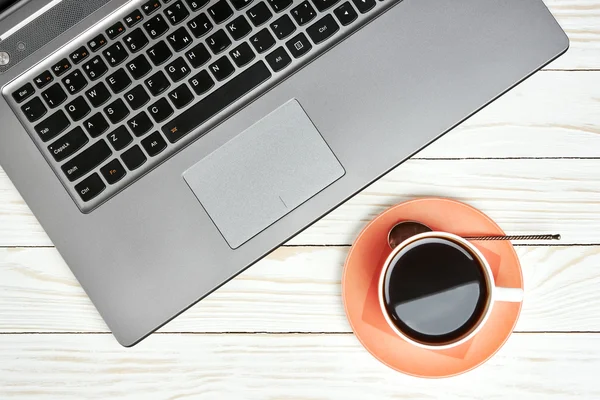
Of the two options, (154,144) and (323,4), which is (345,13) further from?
(154,144)

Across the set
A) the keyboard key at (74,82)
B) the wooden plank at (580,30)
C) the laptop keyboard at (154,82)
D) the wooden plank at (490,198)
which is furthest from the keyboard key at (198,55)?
the wooden plank at (580,30)

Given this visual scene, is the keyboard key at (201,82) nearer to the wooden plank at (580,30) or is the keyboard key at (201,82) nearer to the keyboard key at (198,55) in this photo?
the keyboard key at (198,55)

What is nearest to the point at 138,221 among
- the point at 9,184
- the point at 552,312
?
the point at 9,184

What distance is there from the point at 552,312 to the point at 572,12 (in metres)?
0.33

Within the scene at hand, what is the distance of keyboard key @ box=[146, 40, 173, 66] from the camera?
509 millimetres

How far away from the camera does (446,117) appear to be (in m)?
0.52

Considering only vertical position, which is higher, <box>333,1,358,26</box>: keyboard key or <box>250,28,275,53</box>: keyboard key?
<box>250,28,275,53</box>: keyboard key

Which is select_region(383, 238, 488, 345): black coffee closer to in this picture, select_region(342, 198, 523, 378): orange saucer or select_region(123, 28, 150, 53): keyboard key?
select_region(342, 198, 523, 378): orange saucer

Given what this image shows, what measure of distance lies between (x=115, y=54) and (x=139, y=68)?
27 mm

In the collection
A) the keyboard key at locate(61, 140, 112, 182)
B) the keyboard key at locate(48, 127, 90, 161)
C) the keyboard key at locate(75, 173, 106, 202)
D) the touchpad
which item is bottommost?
the touchpad

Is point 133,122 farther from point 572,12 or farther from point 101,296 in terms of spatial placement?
point 572,12

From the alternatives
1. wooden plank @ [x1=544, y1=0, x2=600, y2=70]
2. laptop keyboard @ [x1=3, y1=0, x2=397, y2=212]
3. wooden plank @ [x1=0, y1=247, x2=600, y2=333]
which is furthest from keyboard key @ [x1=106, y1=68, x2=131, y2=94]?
wooden plank @ [x1=544, y1=0, x2=600, y2=70]

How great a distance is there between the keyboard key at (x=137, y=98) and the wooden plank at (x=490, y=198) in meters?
0.19

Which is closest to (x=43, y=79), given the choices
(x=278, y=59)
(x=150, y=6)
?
(x=150, y=6)
